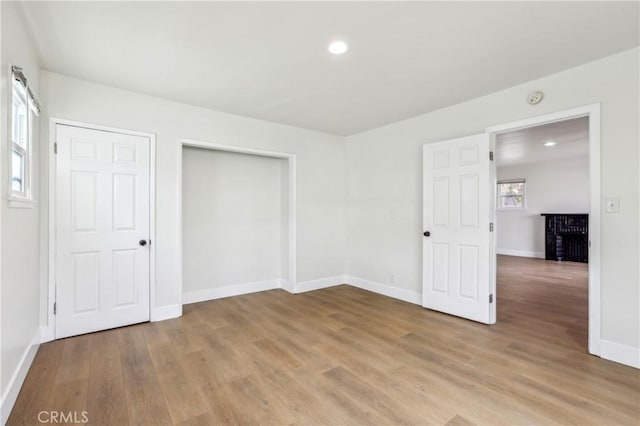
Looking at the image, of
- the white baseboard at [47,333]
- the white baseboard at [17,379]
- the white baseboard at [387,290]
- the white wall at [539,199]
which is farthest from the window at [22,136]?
the white wall at [539,199]

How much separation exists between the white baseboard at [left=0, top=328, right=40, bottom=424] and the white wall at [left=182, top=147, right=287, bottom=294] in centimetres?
170

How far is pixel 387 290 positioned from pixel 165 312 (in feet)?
9.69

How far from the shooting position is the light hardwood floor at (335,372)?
1894 mm

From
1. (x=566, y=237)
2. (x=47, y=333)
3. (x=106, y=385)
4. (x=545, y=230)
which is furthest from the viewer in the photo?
(x=545, y=230)

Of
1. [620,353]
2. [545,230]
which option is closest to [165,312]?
[620,353]

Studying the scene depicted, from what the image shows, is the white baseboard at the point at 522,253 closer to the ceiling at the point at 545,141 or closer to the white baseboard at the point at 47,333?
the ceiling at the point at 545,141

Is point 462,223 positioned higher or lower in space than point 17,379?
higher

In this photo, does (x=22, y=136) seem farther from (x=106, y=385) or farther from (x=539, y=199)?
(x=539, y=199)

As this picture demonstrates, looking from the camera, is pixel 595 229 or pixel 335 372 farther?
pixel 595 229

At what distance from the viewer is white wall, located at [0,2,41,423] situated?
5.83 ft

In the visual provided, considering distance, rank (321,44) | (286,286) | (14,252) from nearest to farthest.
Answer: (14,252) → (321,44) → (286,286)

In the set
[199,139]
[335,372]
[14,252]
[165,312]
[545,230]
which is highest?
[199,139]

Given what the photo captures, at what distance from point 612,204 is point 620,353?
4.01 feet

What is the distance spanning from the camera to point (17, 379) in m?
2.04
